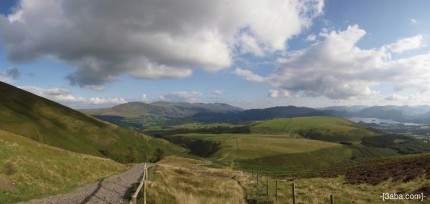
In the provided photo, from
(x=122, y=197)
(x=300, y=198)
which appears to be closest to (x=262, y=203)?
(x=300, y=198)

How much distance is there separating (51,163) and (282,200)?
29.2 metres

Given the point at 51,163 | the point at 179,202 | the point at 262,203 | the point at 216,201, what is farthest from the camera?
the point at 51,163

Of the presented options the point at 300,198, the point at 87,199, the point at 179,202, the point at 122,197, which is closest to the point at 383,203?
the point at 300,198

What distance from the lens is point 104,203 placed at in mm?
25656

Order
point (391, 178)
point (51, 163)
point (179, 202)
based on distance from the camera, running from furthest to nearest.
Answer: point (391, 178), point (51, 163), point (179, 202)

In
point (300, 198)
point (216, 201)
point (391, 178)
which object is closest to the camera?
point (216, 201)

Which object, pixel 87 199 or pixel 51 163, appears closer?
pixel 87 199

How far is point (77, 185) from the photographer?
126 ft

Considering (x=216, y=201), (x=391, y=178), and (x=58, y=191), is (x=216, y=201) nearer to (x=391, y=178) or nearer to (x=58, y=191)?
(x=58, y=191)

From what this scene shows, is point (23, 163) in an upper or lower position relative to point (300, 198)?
upper

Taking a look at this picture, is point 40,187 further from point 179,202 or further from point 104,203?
point 179,202

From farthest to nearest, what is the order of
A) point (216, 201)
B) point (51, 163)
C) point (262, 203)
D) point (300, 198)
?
1. point (51, 163)
2. point (300, 198)
3. point (262, 203)
4. point (216, 201)

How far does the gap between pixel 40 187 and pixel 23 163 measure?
23.6 feet

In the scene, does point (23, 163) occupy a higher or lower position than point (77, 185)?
higher
